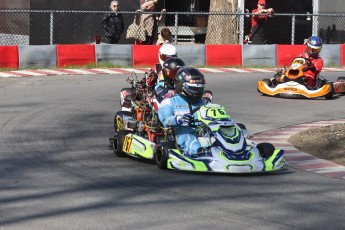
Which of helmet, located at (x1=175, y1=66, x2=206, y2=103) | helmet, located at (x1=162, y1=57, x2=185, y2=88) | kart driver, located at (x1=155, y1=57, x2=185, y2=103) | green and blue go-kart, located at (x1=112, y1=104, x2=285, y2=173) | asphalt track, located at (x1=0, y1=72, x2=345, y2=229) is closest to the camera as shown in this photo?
asphalt track, located at (x1=0, y1=72, x2=345, y2=229)

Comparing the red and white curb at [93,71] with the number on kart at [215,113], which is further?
the red and white curb at [93,71]

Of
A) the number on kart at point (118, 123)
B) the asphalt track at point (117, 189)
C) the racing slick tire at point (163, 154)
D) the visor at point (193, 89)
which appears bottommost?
the asphalt track at point (117, 189)

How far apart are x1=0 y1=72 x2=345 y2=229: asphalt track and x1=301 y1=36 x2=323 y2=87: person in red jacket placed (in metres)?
2.78

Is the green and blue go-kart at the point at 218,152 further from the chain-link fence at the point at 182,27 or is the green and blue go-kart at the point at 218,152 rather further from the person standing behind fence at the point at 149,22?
the person standing behind fence at the point at 149,22

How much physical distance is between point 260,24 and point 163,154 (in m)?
13.7

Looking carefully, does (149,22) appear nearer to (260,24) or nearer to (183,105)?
(260,24)

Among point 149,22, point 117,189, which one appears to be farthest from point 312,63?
point 117,189

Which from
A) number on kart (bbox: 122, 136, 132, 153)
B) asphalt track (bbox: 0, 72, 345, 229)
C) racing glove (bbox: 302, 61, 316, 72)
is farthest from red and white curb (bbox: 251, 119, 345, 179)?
racing glove (bbox: 302, 61, 316, 72)

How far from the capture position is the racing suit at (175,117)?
32.4 ft

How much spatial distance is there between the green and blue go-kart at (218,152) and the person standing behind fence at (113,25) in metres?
11.3

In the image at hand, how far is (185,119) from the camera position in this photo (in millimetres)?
10031

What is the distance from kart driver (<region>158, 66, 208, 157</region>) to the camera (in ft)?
33.0

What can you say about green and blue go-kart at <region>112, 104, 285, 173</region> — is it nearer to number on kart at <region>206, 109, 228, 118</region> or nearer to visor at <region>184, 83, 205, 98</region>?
number on kart at <region>206, 109, 228, 118</region>

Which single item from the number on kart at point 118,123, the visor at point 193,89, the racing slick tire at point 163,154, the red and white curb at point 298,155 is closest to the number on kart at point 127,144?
the racing slick tire at point 163,154
